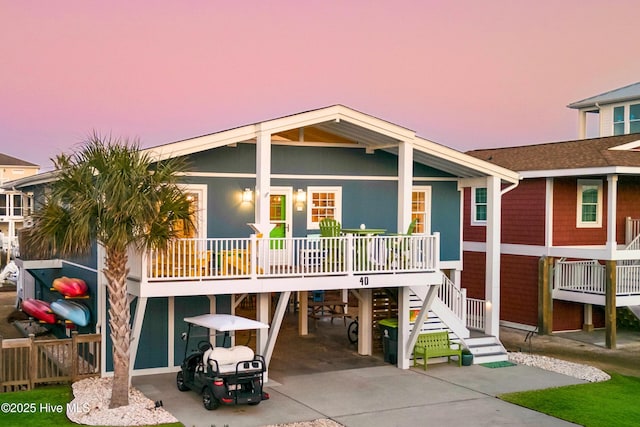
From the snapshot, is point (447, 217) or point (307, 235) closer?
point (307, 235)

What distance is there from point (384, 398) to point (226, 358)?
→ 11.6 ft

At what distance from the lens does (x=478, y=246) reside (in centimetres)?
2600

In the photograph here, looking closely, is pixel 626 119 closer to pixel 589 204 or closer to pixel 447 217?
pixel 589 204

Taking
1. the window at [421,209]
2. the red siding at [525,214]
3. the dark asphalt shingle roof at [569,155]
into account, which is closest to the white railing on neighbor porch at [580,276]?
the red siding at [525,214]

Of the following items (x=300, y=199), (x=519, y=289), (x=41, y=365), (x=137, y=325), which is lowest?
(x=41, y=365)

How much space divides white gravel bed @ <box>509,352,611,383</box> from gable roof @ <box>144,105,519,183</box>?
494 cm

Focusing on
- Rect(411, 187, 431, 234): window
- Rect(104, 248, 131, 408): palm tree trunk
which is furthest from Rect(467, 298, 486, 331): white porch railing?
Rect(104, 248, 131, 408): palm tree trunk

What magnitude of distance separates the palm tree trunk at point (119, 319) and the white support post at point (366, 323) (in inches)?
303

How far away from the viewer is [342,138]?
63.3 ft

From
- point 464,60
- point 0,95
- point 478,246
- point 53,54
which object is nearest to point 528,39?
point 464,60

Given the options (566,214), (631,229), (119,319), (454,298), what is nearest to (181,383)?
(119,319)

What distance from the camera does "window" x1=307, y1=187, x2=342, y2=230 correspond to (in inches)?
753

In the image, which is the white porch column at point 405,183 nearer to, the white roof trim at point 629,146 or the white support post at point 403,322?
the white support post at point 403,322

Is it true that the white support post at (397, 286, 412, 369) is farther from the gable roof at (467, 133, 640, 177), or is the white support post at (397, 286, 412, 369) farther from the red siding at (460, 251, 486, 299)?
the red siding at (460, 251, 486, 299)
